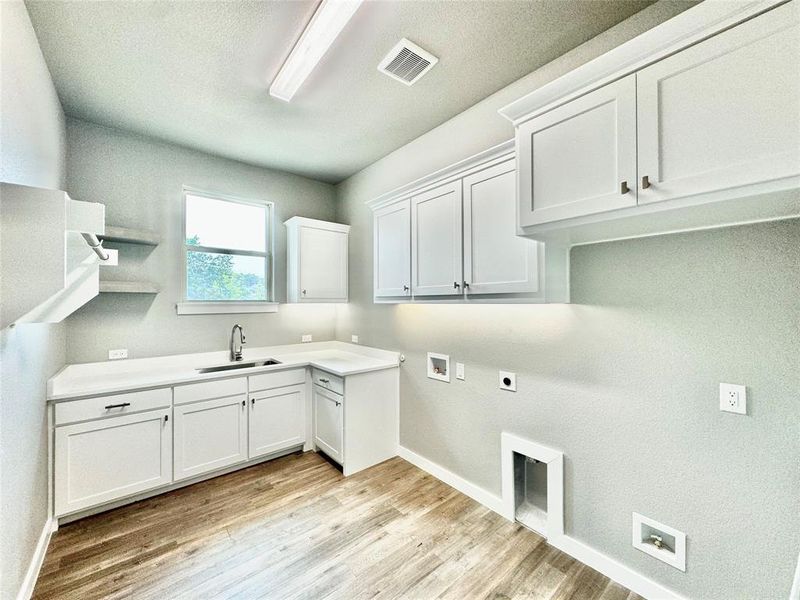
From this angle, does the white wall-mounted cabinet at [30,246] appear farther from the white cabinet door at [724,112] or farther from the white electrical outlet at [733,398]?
the white electrical outlet at [733,398]

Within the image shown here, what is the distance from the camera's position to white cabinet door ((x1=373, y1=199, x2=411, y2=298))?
263cm

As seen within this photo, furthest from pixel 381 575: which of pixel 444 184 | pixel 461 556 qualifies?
pixel 444 184

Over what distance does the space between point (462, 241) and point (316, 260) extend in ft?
6.13

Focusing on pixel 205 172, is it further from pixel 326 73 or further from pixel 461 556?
pixel 461 556

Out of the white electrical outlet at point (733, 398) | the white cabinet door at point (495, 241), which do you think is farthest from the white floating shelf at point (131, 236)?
the white electrical outlet at point (733, 398)

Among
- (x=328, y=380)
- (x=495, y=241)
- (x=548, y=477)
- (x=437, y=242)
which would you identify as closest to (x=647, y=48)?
(x=495, y=241)

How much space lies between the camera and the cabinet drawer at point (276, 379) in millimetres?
Result: 2873

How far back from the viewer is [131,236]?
261 cm

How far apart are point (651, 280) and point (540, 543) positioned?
167 cm

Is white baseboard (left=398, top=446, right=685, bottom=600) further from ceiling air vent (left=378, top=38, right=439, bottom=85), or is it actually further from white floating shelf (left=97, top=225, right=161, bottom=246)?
white floating shelf (left=97, top=225, right=161, bottom=246)

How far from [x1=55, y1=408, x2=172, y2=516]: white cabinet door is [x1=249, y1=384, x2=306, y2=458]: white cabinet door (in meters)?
0.62

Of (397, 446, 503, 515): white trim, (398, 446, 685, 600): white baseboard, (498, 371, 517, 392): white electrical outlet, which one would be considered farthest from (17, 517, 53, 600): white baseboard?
(498, 371, 517, 392): white electrical outlet

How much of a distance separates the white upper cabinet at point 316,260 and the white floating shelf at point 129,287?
1.17 meters

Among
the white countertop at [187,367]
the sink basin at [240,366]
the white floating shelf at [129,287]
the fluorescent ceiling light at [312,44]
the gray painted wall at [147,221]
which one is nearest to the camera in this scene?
the fluorescent ceiling light at [312,44]
